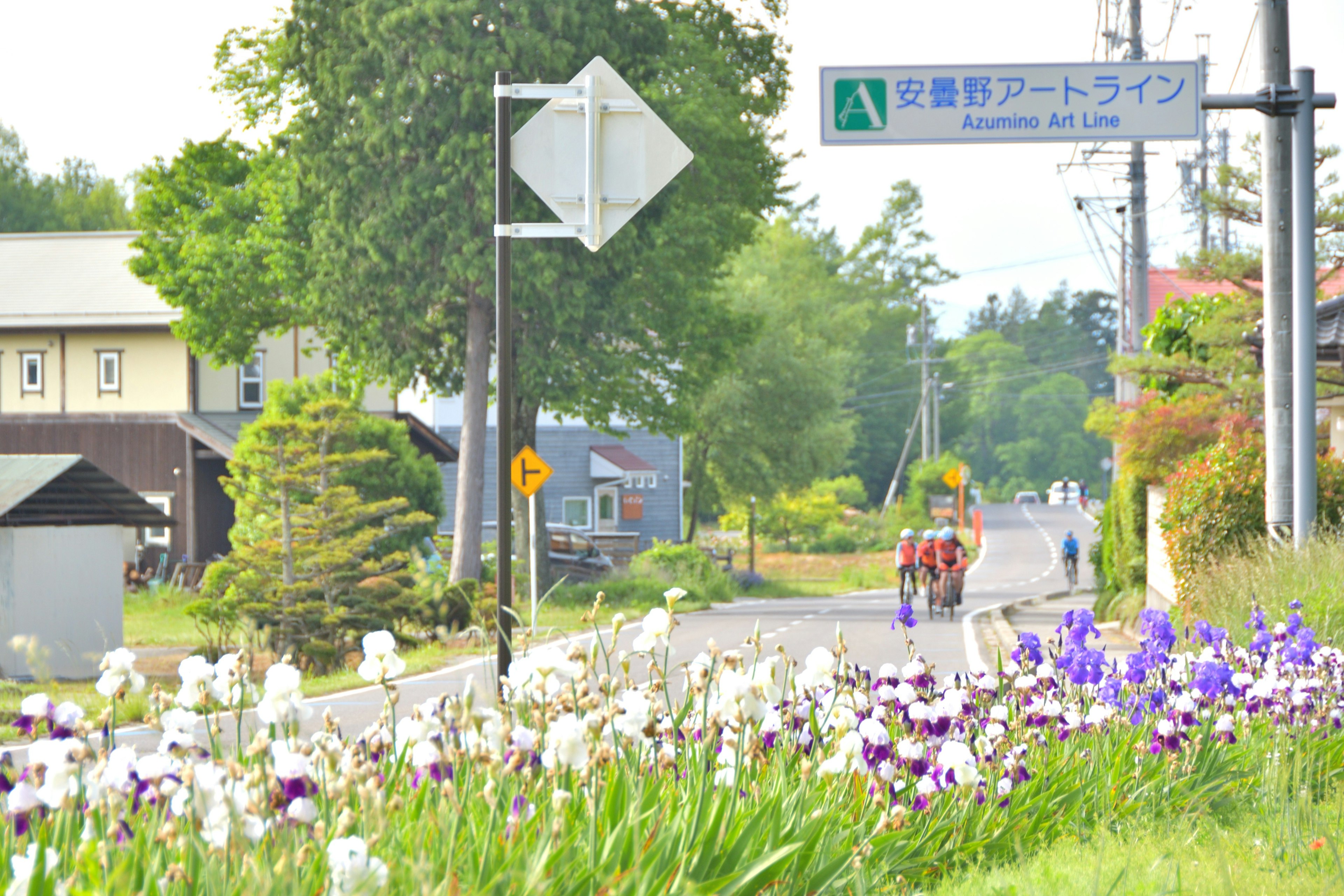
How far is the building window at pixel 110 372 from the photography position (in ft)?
109

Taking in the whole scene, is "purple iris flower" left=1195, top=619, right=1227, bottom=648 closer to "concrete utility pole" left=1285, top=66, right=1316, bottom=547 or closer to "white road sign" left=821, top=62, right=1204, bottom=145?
"concrete utility pole" left=1285, top=66, right=1316, bottom=547

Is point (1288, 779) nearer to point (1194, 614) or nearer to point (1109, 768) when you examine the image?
point (1109, 768)

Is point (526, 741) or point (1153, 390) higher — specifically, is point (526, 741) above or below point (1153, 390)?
below

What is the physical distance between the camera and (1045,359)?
5276 inches

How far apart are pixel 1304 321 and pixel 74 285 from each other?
110 ft

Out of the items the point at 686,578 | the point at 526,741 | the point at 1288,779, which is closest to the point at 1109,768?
the point at 1288,779

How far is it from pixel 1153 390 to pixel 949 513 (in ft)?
158

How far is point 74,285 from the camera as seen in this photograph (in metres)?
35.1

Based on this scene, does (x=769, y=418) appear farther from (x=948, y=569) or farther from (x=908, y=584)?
(x=948, y=569)

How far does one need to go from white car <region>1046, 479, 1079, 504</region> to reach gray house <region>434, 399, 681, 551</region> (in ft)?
199

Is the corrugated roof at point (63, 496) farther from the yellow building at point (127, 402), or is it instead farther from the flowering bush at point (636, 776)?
the yellow building at point (127, 402)

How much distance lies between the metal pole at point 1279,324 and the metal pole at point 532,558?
18.8ft

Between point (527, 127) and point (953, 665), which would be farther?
point (953, 665)

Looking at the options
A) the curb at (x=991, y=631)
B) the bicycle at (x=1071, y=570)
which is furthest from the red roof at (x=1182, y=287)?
the bicycle at (x=1071, y=570)
